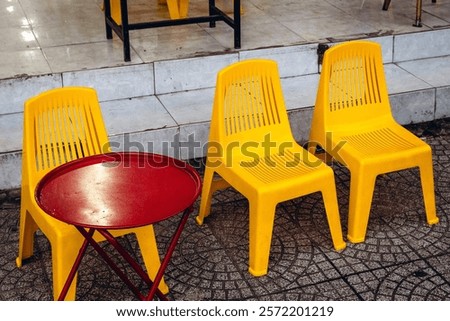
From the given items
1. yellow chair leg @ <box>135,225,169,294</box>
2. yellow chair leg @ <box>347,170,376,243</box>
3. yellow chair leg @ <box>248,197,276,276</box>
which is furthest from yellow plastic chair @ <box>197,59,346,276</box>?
yellow chair leg @ <box>135,225,169,294</box>

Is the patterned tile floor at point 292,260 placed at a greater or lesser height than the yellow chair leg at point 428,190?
lesser

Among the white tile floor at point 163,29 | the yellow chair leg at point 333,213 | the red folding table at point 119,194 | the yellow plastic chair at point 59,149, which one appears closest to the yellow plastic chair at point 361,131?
the yellow chair leg at point 333,213

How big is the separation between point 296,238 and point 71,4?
403 centimetres

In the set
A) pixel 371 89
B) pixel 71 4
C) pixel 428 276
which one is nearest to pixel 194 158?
pixel 371 89

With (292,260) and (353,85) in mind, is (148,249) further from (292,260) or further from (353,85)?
(353,85)

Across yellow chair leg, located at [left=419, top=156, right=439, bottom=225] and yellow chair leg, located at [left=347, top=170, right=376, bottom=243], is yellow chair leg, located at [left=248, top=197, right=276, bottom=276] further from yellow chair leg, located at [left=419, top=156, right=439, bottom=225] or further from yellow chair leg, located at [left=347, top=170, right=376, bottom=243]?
yellow chair leg, located at [left=419, top=156, right=439, bottom=225]

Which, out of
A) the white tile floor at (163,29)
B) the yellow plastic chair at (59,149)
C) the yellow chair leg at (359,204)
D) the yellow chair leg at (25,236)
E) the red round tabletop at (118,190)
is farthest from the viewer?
the white tile floor at (163,29)

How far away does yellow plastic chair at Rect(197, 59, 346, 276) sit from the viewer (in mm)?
4480

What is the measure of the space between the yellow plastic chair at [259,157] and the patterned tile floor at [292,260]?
175 millimetres

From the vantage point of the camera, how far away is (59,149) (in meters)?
4.36

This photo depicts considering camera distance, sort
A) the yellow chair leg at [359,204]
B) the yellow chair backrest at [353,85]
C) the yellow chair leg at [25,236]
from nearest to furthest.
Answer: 1. the yellow chair leg at [25,236]
2. the yellow chair leg at [359,204]
3. the yellow chair backrest at [353,85]

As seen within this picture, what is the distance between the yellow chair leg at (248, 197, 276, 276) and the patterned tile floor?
7cm

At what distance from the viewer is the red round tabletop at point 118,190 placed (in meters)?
3.68

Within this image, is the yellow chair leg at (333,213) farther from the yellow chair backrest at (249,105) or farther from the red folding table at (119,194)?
the red folding table at (119,194)
